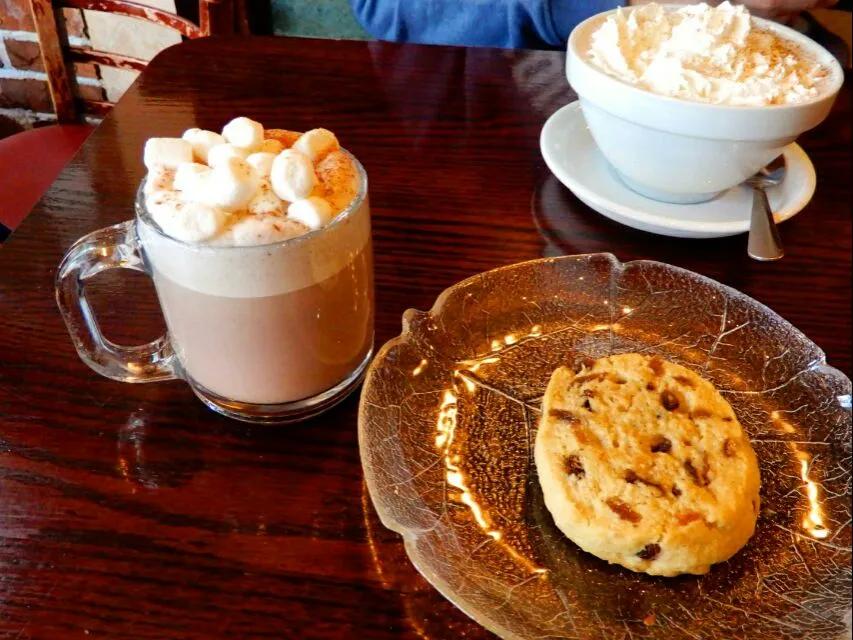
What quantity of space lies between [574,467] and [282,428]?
23cm

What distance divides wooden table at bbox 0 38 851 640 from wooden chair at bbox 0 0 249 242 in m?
0.30

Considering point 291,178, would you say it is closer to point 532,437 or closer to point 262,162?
point 262,162

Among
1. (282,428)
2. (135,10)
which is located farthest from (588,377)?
(135,10)

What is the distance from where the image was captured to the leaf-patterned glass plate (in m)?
0.48

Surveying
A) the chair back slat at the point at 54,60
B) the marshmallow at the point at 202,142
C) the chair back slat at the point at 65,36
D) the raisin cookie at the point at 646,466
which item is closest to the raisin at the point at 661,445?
the raisin cookie at the point at 646,466

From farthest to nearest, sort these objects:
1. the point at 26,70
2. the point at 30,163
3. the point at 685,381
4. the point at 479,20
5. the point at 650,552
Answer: the point at 26,70 → the point at 479,20 → the point at 30,163 → the point at 685,381 → the point at 650,552

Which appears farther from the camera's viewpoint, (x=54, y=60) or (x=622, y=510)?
(x=54, y=60)

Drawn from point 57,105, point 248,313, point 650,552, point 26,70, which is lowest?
point 26,70


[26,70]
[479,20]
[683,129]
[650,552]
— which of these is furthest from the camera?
[26,70]

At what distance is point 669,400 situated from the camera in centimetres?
58

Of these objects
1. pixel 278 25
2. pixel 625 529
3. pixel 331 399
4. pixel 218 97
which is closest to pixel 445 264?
pixel 331 399

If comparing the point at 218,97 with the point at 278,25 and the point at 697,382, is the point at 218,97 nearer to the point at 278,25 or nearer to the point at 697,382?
the point at 697,382

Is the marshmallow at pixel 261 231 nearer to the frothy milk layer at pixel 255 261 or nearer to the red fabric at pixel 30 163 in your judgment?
the frothy milk layer at pixel 255 261

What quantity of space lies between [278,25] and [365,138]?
3.48ft
